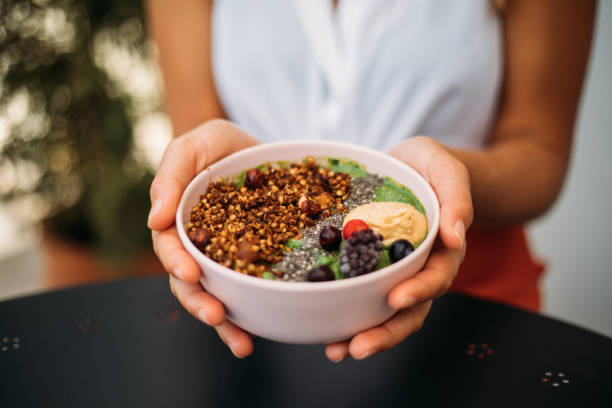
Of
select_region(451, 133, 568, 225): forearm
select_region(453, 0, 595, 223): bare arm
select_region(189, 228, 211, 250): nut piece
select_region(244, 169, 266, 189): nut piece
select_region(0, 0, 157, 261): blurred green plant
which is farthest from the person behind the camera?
select_region(0, 0, 157, 261): blurred green plant

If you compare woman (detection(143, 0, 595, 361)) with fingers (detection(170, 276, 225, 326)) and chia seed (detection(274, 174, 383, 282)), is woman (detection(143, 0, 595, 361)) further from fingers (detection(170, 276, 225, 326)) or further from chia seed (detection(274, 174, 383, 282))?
fingers (detection(170, 276, 225, 326))

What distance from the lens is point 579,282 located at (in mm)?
2041

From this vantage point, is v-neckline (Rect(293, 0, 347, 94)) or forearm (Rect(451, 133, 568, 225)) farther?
v-neckline (Rect(293, 0, 347, 94))

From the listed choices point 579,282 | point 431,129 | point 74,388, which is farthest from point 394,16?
point 579,282

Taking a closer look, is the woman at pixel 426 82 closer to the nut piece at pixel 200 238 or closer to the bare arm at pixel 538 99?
the bare arm at pixel 538 99

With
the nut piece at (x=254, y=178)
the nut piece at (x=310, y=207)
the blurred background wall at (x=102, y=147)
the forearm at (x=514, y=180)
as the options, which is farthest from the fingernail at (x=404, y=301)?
the blurred background wall at (x=102, y=147)

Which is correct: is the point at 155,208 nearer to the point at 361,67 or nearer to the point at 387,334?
the point at 387,334

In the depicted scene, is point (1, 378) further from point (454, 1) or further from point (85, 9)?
point (85, 9)

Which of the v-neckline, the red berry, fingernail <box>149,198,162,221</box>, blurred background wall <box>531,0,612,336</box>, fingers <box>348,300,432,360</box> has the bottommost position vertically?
blurred background wall <box>531,0,612,336</box>

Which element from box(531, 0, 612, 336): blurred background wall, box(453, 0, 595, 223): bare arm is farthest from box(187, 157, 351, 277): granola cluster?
box(531, 0, 612, 336): blurred background wall

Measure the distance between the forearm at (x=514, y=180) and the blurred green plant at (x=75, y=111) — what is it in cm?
128

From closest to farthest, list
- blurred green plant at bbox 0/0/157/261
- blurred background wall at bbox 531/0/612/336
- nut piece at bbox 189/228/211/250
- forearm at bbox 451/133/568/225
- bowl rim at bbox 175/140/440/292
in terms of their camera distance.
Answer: bowl rim at bbox 175/140/440/292, nut piece at bbox 189/228/211/250, forearm at bbox 451/133/568/225, blurred green plant at bbox 0/0/157/261, blurred background wall at bbox 531/0/612/336

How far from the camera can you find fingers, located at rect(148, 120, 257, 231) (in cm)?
70

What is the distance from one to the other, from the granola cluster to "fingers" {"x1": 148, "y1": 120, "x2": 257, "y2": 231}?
4cm
